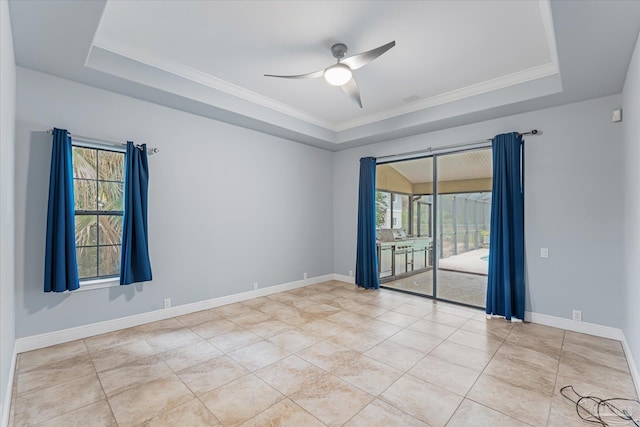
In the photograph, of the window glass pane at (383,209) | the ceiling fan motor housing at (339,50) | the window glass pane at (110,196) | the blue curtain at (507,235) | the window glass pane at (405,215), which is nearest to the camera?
the ceiling fan motor housing at (339,50)

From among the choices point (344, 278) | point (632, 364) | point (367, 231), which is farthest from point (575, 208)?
point (344, 278)

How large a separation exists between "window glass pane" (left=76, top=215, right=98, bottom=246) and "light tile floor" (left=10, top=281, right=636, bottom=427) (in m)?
1.08

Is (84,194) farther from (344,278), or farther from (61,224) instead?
(344,278)

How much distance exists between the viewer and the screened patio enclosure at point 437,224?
15.3ft

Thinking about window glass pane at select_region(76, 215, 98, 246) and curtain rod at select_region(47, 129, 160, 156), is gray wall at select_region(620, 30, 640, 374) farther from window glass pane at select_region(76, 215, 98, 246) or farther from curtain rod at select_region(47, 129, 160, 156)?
window glass pane at select_region(76, 215, 98, 246)

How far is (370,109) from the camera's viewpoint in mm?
4871

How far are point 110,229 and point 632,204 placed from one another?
5.47 m

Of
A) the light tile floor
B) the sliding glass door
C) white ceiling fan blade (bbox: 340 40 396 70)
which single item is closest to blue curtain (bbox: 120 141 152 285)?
the light tile floor

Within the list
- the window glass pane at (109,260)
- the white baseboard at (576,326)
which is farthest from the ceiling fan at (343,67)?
the white baseboard at (576,326)

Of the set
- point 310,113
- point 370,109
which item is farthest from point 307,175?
point 370,109

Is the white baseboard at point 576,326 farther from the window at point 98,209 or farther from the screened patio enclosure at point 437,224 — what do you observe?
A: the window at point 98,209

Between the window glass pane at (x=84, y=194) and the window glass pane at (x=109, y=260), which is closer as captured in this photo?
the window glass pane at (x=84, y=194)

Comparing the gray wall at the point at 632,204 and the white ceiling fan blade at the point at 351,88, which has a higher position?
the white ceiling fan blade at the point at 351,88

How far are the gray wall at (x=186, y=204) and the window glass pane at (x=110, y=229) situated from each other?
1.15 ft
